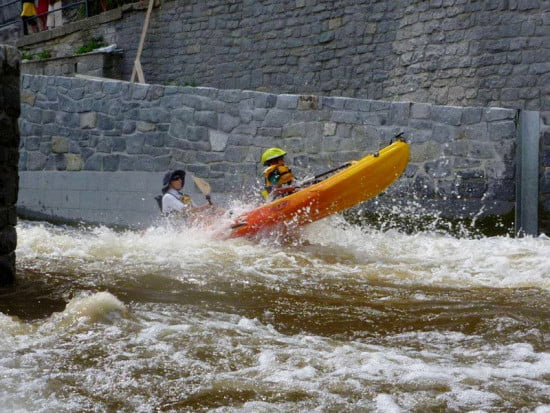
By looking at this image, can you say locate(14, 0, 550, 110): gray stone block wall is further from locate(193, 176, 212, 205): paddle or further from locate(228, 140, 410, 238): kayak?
locate(193, 176, 212, 205): paddle

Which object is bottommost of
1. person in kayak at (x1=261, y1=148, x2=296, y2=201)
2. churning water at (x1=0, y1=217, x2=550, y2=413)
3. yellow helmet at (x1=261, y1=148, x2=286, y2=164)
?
churning water at (x1=0, y1=217, x2=550, y2=413)

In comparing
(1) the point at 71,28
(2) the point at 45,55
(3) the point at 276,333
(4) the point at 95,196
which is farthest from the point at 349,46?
(3) the point at 276,333

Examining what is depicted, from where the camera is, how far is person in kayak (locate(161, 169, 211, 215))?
9.12 metres

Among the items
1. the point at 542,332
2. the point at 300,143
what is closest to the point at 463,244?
the point at 300,143

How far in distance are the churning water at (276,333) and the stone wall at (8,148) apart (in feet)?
1.14

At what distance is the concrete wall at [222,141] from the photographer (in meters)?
9.31

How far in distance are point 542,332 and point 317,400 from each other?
1659 millimetres

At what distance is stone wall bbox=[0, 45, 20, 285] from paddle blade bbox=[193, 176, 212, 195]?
466 cm

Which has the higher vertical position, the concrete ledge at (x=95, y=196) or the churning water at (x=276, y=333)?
the concrete ledge at (x=95, y=196)

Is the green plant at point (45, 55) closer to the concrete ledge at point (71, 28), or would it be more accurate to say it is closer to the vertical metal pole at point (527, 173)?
the concrete ledge at point (71, 28)

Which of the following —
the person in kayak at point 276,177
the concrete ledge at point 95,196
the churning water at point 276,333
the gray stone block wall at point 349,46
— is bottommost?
the churning water at point 276,333

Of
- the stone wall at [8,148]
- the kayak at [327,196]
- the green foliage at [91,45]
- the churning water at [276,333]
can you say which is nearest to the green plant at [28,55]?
the green foliage at [91,45]

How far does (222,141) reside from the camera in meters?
10.7

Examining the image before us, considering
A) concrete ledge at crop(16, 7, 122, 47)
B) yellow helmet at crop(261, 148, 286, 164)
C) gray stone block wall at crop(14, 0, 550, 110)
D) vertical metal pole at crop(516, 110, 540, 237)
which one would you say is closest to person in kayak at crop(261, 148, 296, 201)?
yellow helmet at crop(261, 148, 286, 164)
